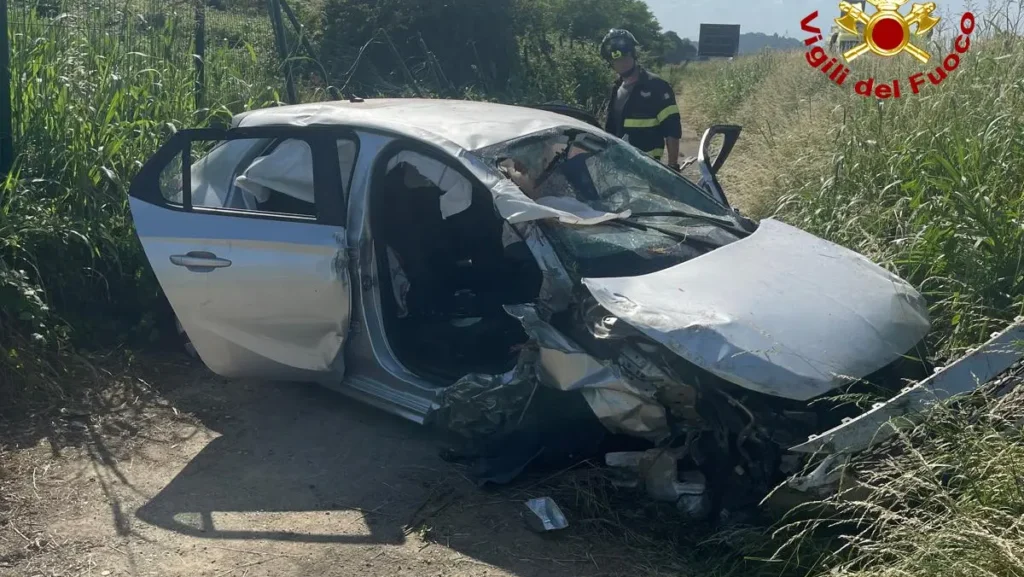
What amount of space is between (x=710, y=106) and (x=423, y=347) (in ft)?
46.6

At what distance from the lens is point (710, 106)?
58.1ft

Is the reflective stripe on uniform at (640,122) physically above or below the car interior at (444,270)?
above

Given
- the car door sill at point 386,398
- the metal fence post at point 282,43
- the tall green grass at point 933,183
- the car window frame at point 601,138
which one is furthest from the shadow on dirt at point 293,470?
the metal fence post at point 282,43

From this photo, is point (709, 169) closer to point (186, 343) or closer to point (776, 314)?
point (776, 314)

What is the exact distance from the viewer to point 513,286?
16.4 ft

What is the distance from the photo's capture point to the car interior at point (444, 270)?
444 centimetres

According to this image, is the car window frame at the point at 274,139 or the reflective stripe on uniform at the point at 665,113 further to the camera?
the reflective stripe on uniform at the point at 665,113

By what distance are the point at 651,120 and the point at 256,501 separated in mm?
4082

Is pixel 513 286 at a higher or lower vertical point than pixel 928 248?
lower

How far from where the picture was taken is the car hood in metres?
3.35

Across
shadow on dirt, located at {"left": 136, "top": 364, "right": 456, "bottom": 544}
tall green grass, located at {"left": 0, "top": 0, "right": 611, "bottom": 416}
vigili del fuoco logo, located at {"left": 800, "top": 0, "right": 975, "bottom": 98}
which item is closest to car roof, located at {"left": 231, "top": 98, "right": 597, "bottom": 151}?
tall green grass, located at {"left": 0, "top": 0, "right": 611, "bottom": 416}

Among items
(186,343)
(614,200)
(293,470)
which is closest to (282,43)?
(186,343)

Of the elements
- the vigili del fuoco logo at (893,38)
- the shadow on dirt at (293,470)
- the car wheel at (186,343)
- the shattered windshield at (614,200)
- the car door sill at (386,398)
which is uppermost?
the vigili del fuoco logo at (893,38)

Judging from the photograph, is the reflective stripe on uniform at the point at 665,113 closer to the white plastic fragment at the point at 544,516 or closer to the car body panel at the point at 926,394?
the car body panel at the point at 926,394
